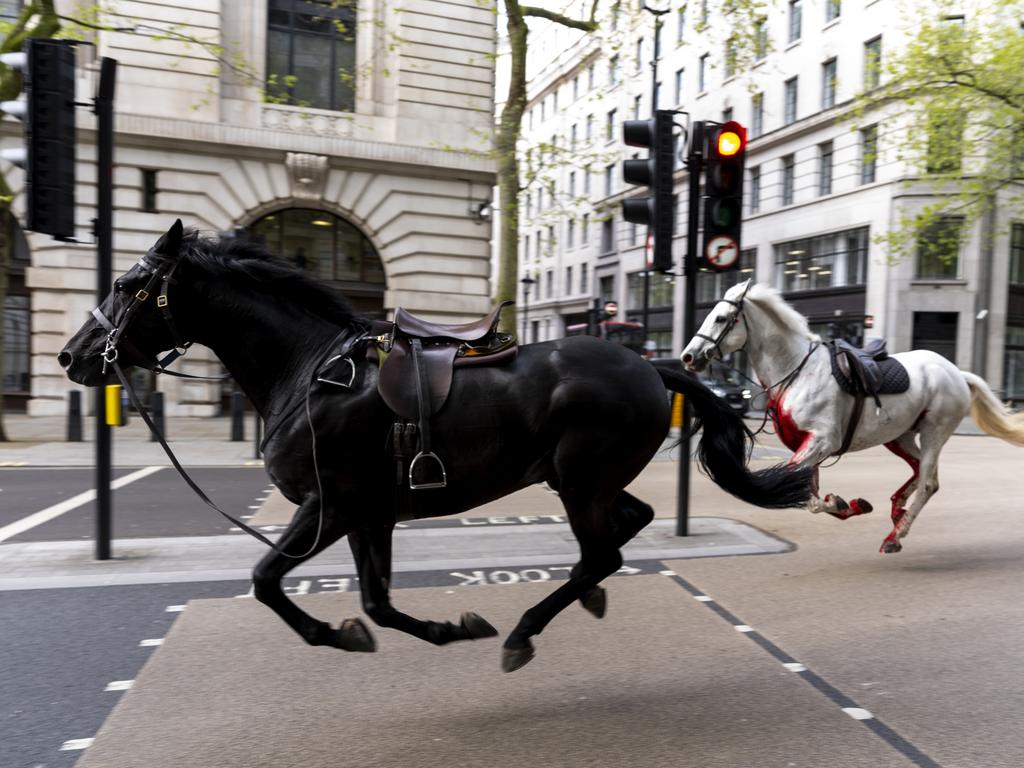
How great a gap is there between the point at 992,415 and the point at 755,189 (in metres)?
30.1

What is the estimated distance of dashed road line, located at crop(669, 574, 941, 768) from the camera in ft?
9.37

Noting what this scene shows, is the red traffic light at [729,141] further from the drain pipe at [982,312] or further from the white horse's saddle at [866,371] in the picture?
the drain pipe at [982,312]

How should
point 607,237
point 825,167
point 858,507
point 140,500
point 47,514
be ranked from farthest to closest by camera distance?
point 607,237 < point 825,167 < point 140,500 < point 47,514 < point 858,507

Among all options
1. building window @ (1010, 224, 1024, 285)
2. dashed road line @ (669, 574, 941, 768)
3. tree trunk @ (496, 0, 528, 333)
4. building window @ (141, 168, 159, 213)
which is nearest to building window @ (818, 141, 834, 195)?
building window @ (1010, 224, 1024, 285)

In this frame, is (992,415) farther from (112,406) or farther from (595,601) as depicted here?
(112,406)

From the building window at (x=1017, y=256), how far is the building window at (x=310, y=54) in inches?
974

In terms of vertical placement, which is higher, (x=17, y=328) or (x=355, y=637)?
(x=17, y=328)

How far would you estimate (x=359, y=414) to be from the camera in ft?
10.7

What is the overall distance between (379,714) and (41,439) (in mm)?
13632

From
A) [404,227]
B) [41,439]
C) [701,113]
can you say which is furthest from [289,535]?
[701,113]

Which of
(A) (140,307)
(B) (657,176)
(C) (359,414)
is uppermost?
(B) (657,176)

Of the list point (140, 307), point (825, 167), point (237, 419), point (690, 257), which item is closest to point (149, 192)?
point (237, 419)

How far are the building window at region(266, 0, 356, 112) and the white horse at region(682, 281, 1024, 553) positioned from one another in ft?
52.6

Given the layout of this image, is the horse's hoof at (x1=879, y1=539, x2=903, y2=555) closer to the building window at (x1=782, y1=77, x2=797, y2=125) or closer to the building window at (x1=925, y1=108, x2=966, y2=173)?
the building window at (x1=925, y1=108, x2=966, y2=173)
